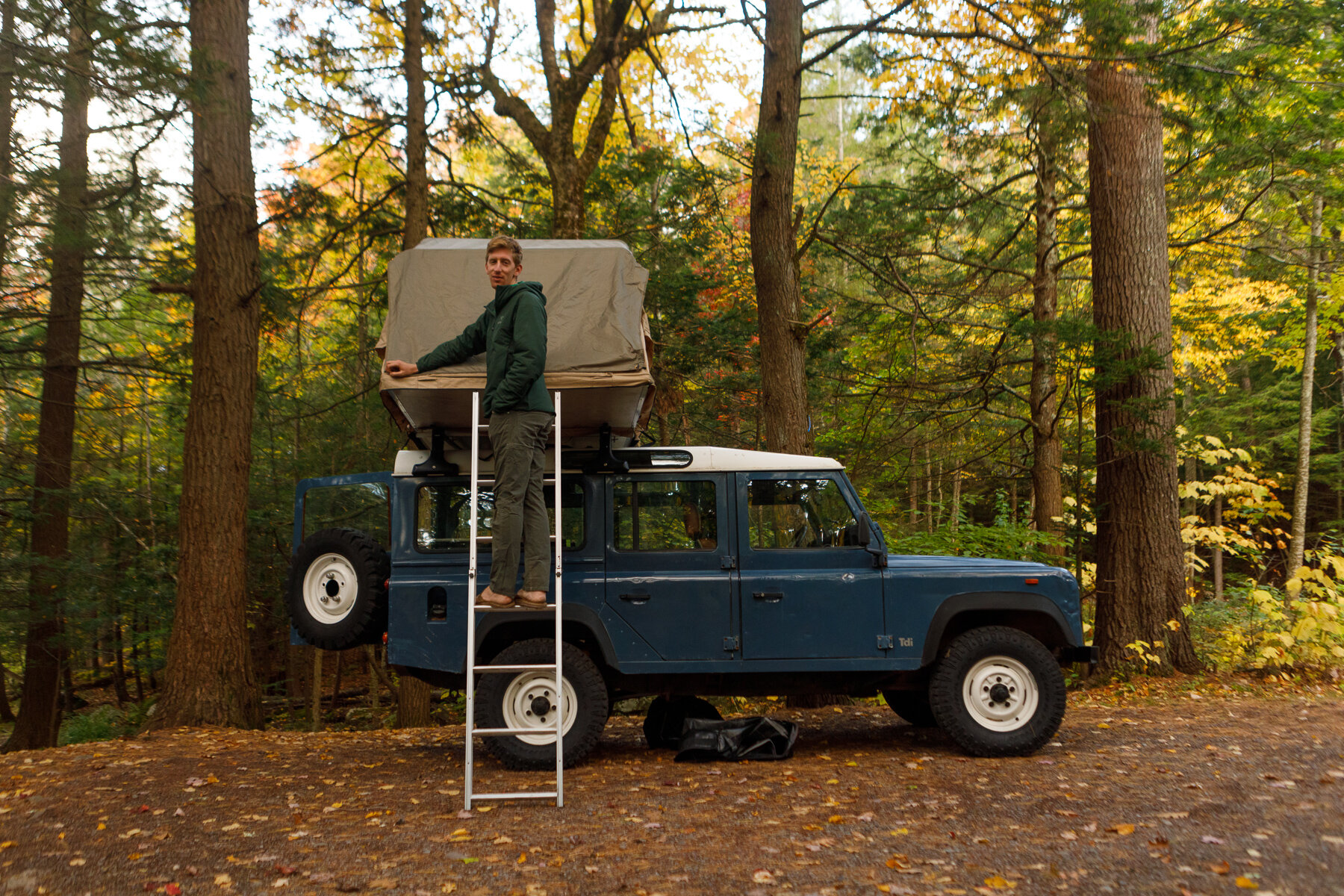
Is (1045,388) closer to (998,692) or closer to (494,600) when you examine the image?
(998,692)

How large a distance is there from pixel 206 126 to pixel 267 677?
44.5ft

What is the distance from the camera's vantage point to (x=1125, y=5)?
8.33 meters

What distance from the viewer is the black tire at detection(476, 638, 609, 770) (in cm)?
580

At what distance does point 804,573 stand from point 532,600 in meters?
1.86

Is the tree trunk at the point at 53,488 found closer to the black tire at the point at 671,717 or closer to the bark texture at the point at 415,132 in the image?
the bark texture at the point at 415,132

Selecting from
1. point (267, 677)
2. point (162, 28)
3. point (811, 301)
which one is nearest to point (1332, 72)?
point (811, 301)

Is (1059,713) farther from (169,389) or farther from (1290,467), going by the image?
(1290,467)

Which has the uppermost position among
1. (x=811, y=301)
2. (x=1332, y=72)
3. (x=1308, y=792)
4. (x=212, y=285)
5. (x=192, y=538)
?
(x=1332, y=72)

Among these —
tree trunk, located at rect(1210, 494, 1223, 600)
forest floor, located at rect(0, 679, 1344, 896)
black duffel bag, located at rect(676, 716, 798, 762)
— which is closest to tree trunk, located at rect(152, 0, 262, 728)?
forest floor, located at rect(0, 679, 1344, 896)

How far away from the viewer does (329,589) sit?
6066 millimetres

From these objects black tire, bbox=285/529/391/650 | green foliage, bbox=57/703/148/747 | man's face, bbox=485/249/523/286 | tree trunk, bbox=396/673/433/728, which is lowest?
green foliage, bbox=57/703/148/747

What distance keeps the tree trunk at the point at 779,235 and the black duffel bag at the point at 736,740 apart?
3.62m

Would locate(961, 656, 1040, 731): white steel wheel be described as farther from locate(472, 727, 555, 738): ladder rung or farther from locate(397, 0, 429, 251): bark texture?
locate(397, 0, 429, 251): bark texture

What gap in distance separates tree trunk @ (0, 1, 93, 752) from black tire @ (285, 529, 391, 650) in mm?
4727
